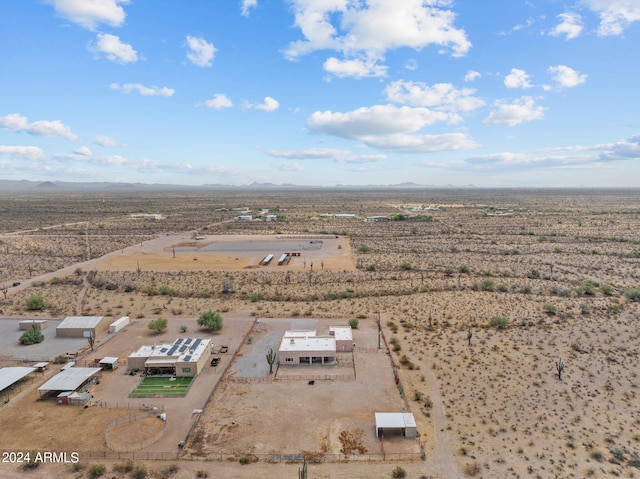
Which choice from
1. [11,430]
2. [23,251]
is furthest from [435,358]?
[23,251]

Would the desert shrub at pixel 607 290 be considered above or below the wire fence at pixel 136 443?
above

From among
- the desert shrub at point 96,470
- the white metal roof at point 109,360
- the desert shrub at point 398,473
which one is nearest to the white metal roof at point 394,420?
the desert shrub at point 398,473

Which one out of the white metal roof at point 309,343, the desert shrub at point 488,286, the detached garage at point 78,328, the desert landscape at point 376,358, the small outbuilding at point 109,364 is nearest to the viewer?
the desert landscape at point 376,358

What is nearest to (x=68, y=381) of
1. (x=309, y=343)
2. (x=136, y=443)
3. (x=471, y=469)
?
(x=136, y=443)

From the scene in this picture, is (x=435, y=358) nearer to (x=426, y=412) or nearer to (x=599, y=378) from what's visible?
(x=426, y=412)

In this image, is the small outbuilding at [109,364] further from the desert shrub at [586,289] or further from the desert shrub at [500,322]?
the desert shrub at [586,289]

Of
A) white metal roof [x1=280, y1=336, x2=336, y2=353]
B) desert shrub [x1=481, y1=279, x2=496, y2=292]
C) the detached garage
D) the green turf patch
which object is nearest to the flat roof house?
white metal roof [x1=280, y1=336, x2=336, y2=353]
